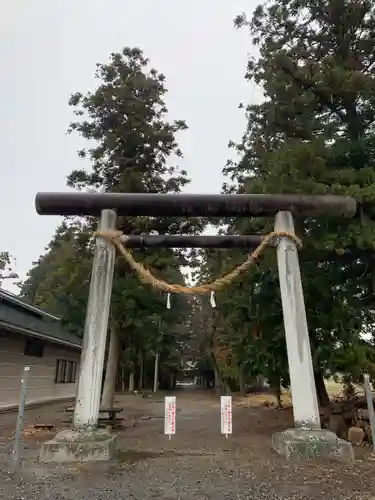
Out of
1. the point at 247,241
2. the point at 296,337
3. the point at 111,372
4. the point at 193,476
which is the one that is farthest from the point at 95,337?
the point at 111,372

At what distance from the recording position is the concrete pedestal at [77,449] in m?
6.53

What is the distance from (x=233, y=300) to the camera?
39.4 ft

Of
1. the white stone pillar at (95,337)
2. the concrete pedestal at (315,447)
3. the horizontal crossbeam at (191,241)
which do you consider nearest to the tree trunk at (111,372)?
the horizontal crossbeam at (191,241)

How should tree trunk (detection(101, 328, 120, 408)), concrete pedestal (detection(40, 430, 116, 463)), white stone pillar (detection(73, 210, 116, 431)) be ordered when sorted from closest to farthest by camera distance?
1. concrete pedestal (detection(40, 430, 116, 463))
2. white stone pillar (detection(73, 210, 116, 431))
3. tree trunk (detection(101, 328, 120, 408))

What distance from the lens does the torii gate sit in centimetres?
674

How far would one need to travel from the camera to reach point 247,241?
360 inches

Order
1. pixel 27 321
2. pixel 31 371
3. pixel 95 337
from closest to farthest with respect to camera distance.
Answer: pixel 95 337 → pixel 27 321 → pixel 31 371

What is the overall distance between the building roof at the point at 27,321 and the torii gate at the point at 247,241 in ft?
22.8

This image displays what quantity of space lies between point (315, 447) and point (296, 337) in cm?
180

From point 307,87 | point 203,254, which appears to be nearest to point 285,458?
point 307,87

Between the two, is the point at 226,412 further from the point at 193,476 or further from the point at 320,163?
the point at 320,163

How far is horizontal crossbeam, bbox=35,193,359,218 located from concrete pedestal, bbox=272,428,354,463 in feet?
13.4

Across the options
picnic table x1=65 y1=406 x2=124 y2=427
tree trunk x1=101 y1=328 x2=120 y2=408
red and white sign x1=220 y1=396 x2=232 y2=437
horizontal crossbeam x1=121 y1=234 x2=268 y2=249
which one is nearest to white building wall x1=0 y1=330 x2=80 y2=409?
tree trunk x1=101 y1=328 x2=120 y2=408

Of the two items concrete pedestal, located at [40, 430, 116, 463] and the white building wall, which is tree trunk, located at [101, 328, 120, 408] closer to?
the white building wall
